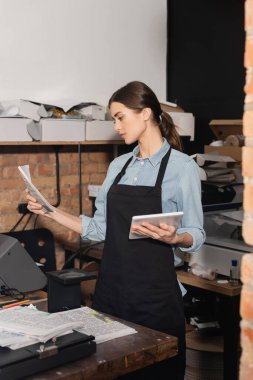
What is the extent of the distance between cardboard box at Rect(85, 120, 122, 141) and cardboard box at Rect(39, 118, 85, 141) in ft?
0.12

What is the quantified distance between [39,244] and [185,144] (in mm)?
1249

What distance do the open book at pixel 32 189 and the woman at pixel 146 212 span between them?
0.19 ft

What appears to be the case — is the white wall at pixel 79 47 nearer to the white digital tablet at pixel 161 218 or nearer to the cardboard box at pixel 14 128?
the cardboard box at pixel 14 128

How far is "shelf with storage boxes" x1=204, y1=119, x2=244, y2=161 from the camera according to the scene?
3.63m

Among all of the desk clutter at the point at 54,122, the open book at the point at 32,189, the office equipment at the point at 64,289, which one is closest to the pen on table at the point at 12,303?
the office equipment at the point at 64,289

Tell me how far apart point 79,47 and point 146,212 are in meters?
1.66

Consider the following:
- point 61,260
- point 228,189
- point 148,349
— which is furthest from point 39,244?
point 148,349

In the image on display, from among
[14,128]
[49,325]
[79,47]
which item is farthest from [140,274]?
[79,47]

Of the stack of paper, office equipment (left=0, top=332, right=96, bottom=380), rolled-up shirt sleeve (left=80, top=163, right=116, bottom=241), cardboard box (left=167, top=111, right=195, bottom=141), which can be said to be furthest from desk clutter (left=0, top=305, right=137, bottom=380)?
cardboard box (left=167, top=111, right=195, bottom=141)

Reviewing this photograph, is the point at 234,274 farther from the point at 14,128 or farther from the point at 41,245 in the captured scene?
the point at 14,128

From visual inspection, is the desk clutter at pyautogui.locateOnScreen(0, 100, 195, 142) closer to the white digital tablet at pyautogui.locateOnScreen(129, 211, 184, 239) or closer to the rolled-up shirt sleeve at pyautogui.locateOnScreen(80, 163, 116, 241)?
the rolled-up shirt sleeve at pyautogui.locateOnScreen(80, 163, 116, 241)

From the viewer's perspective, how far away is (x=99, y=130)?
3.66m

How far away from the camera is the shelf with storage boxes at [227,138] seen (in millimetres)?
3635

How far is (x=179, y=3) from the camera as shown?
423 cm
